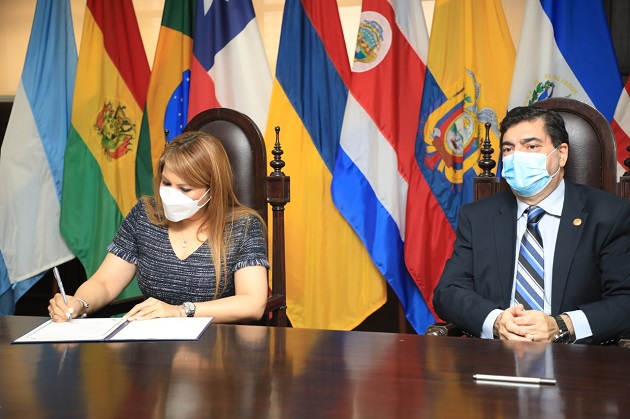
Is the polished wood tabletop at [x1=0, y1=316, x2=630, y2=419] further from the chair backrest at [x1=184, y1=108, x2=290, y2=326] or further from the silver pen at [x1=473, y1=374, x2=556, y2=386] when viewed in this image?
the chair backrest at [x1=184, y1=108, x2=290, y2=326]

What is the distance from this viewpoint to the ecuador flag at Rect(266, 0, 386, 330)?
3512 millimetres

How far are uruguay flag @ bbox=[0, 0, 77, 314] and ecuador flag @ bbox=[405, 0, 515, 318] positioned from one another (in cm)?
188

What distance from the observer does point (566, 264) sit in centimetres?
214

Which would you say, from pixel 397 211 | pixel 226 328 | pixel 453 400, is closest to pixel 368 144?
pixel 397 211

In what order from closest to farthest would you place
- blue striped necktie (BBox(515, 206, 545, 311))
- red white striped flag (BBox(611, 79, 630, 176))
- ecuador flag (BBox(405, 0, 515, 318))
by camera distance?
blue striped necktie (BBox(515, 206, 545, 311)) < red white striped flag (BBox(611, 79, 630, 176)) < ecuador flag (BBox(405, 0, 515, 318))

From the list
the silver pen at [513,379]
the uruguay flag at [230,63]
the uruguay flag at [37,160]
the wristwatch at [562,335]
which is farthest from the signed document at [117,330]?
the uruguay flag at [37,160]

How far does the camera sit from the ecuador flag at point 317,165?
3.51 meters

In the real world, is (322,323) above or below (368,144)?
below

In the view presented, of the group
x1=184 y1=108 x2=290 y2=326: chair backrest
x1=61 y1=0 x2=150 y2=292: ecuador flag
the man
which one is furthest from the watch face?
x1=61 y1=0 x2=150 y2=292: ecuador flag

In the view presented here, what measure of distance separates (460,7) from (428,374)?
2.41 m

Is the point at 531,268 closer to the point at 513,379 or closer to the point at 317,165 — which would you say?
the point at 513,379

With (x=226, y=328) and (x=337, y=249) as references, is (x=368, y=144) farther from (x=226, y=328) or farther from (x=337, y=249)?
(x=226, y=328)

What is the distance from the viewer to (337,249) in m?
3.52

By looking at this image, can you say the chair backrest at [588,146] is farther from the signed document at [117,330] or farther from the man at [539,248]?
the signed document at [117,330]
